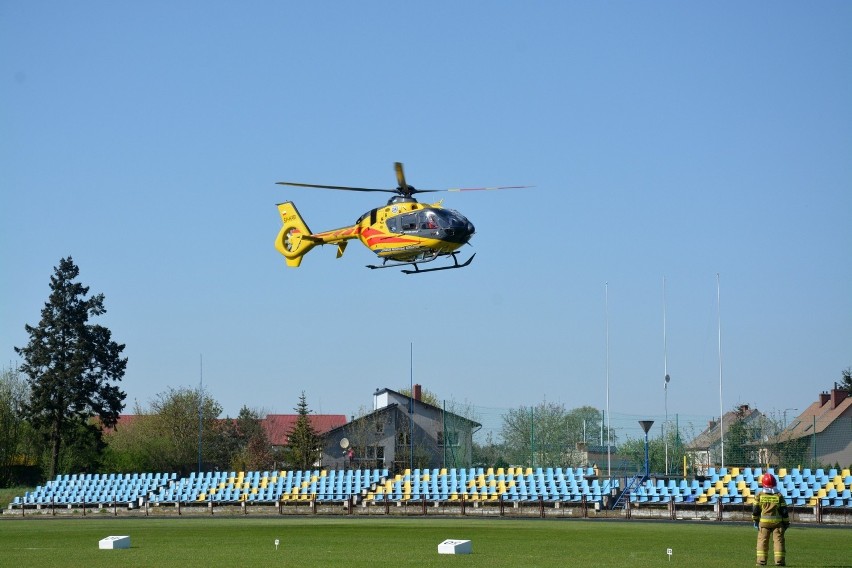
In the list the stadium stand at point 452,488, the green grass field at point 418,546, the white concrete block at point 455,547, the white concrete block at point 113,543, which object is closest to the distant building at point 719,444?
the stadium stand at point 452,488

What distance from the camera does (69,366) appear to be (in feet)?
254

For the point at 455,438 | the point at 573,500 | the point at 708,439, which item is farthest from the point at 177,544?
the point at 708,439

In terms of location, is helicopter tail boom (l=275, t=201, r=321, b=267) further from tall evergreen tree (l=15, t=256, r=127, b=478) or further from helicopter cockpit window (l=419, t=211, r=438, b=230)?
tall evergreen tree (l=15, t=256, r=127, b=478)

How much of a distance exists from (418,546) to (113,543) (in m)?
6.88

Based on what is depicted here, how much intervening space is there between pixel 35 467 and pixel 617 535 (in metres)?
63.4

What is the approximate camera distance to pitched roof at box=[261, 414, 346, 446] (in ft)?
387

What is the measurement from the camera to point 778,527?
737 inches

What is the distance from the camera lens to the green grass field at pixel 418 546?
20953mm

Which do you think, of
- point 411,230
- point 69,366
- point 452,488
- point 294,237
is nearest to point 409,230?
point 411,230

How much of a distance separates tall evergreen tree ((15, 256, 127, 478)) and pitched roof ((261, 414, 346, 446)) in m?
35.5

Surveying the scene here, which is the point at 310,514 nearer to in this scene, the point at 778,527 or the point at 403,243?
the point at 403,243

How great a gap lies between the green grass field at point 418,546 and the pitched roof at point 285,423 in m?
81.0

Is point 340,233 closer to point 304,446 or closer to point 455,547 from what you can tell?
point 455,547

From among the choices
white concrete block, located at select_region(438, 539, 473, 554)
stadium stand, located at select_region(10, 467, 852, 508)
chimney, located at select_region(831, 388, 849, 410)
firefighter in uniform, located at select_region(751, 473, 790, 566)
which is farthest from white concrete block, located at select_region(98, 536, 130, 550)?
chimney, located at select_region(831, 388, 849, 410)
